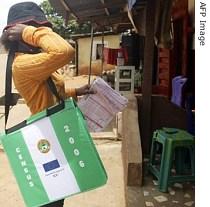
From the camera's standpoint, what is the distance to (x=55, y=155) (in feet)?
7.47

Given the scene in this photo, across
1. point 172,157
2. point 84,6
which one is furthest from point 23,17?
point 84,6

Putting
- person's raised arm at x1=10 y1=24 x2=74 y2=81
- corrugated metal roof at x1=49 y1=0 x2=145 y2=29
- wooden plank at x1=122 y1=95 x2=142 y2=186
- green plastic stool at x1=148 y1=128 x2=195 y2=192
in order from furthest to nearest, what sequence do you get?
1. corrugated metal roof at x1=49 y1=0 x2=145 y2=29
2. green plastic stool at x1=148 y1=128 x2=195 y2=192
3. wooden plank at x1=122 y1=95 x2=142 y2=186
4. person's raised arm at x1=10 y1=24 x2=74 y2=81

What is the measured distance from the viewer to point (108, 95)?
2.80 meters

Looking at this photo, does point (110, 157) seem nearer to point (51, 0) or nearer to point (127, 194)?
point (127, 194)

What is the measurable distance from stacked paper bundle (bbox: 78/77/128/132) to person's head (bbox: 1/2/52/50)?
600 mm

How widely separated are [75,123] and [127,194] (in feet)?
6.19

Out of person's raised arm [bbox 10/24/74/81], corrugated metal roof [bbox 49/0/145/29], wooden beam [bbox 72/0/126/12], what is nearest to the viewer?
person's raised arm [bbox 10/24/74/81]

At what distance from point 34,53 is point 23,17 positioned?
0.24m

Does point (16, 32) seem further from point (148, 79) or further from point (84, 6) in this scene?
point (84, 6)

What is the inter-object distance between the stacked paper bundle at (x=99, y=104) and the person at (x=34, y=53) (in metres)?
0.23

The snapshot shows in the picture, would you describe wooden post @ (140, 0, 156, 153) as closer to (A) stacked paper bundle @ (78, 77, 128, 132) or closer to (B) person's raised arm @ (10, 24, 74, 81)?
(A) stacked paper bundle @ (78, 77, 128, 132)

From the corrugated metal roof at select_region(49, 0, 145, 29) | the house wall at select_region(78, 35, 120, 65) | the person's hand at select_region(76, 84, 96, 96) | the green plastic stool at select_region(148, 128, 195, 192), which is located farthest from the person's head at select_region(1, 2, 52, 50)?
the house wall at select_region(78, 35, 120, 65)

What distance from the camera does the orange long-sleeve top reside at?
2203mm
